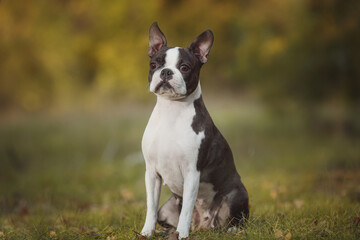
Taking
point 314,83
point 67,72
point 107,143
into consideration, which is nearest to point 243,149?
point 314,83

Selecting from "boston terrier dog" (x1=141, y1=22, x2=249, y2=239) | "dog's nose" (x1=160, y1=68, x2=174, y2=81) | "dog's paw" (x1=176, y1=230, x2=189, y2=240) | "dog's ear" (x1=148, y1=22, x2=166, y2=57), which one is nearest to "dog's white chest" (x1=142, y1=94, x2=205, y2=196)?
"boston terrier dog" (x1=141, y1=22, x2=249, y2=239)

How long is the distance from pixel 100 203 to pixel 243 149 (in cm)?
520

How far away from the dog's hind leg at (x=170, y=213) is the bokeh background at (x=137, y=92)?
6.47ft

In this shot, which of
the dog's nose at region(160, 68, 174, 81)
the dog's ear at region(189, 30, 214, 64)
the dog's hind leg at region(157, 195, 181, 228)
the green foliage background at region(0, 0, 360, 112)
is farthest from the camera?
the green foliage background at region(0, 0, 360, 112)

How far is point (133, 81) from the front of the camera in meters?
11.4

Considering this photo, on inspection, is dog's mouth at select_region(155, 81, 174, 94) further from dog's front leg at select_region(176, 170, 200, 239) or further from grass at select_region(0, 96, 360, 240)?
grass at select_region(0, 96, 360, 240)

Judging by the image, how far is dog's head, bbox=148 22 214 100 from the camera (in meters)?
3.40

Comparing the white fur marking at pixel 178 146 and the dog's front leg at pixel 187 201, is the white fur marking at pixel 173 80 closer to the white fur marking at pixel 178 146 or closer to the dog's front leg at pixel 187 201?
the white fur marking at pixel 178 146

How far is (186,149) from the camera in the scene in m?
3.49

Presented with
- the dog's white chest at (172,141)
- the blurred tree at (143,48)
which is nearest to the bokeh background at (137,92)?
the blurred tree at (143,48)

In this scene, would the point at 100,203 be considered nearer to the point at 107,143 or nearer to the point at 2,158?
the point at 2,158

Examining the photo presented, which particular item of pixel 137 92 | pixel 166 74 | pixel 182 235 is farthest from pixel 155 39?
pixel 137 92

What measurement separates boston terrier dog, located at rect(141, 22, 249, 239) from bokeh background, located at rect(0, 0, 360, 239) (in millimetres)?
2059

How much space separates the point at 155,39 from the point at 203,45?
0.45 metres
